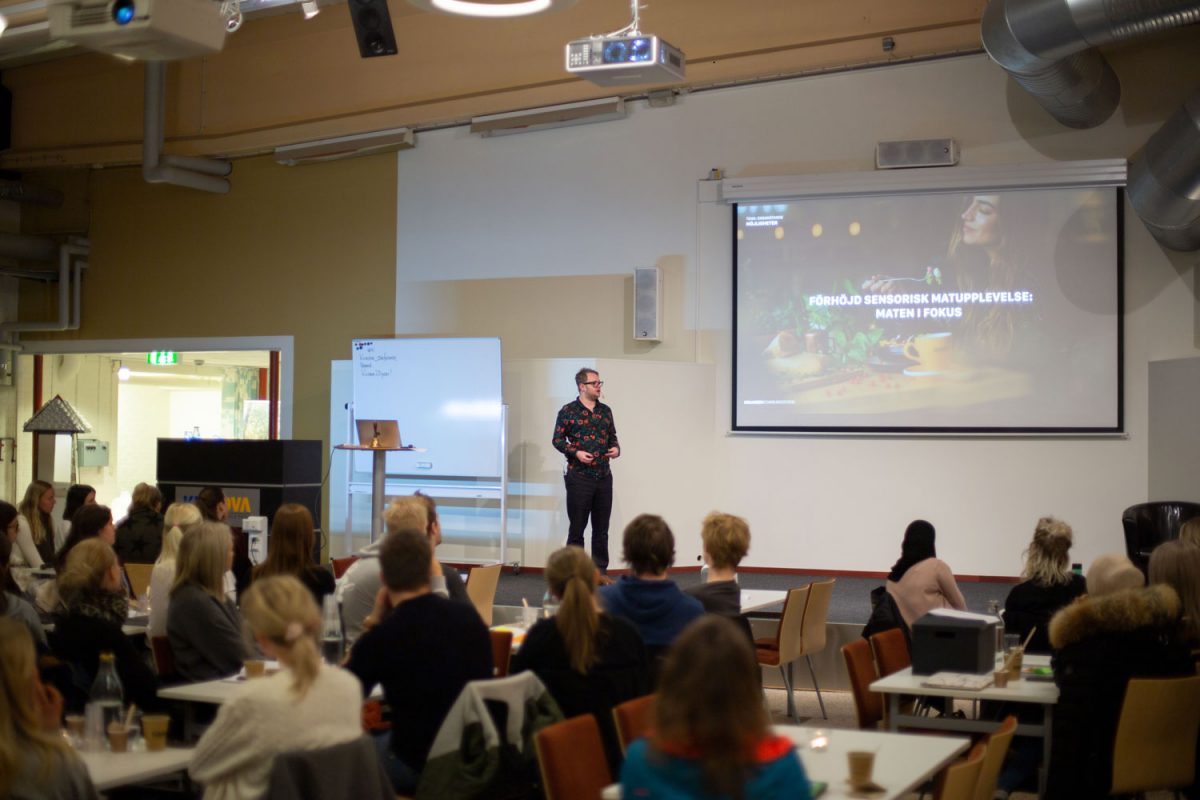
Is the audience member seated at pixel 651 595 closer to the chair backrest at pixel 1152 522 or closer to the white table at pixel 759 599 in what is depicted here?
the white table at pixel 759 599

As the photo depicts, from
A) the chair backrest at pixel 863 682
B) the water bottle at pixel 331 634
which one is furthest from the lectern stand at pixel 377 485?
the chair backrest at pixel 863 682

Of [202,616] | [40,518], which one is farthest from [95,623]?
[40,518]

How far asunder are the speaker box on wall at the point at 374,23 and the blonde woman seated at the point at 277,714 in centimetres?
601

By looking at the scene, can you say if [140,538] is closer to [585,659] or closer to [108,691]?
[108,691]

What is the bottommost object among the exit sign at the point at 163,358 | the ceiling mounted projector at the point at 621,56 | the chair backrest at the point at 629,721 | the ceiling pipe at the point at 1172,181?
the chair backrest at the point at 629,721

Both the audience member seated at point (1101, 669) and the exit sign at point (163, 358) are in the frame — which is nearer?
the audience member seated at point (1101, 669)

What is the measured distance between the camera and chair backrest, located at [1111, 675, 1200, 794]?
163 inches

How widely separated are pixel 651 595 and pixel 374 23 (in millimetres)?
5345

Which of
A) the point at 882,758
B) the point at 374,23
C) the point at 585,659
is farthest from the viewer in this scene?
the point at 374,23

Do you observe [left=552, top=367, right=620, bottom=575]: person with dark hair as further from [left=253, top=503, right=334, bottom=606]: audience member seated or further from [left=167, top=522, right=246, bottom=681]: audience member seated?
[left=167, top=522, right=246, bottom=681]: audience member seated

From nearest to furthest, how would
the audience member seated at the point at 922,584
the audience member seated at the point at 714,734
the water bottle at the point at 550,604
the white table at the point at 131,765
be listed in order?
the audience member seated at the point at 714,734 → the white table at the point at 131,765 → the water bottle at the point at 550,604 → the audience member seated at the point at 922,584

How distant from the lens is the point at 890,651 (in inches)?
199

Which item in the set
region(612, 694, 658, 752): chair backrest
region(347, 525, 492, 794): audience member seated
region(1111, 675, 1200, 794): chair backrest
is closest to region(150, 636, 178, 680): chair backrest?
region(347, 525, 492, 794): audience member seated

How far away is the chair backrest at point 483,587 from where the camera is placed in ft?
22.1
